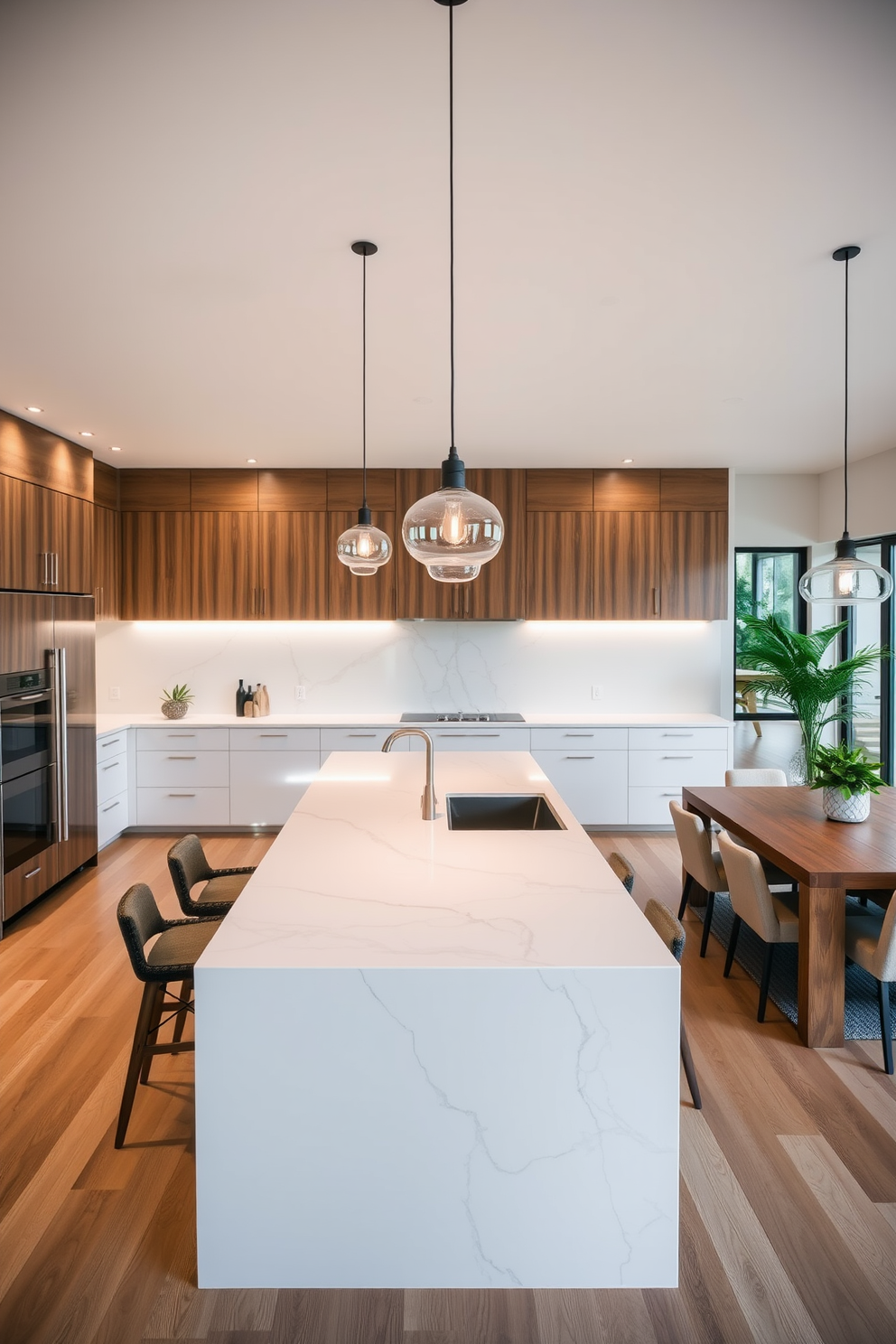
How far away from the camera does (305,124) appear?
178 cm

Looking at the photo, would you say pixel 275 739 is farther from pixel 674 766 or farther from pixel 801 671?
pixel 801 671

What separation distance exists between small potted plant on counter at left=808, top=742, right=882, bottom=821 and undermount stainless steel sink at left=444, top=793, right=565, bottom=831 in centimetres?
135

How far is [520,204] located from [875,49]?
2.94ft

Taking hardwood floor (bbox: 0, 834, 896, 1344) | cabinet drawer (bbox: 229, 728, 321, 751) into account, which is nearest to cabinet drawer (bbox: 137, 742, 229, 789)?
cabinet drawer (bbox: 229, 728, 321, 751)

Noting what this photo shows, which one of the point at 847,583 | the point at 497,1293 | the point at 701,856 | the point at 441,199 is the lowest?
the point at 497,1293

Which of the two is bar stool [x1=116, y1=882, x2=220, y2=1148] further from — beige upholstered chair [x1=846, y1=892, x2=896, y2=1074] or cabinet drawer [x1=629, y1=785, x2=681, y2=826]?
cabinet drawer [x1=629, y1=785, x2=681, y2=826]

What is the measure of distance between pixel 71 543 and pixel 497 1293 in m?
4.38

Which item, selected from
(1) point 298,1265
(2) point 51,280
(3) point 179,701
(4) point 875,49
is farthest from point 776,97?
(3) point 179,701

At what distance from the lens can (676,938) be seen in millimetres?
2260

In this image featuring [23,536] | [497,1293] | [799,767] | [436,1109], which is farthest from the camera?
[799,767]

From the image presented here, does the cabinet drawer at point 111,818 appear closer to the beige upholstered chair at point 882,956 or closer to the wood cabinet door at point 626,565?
the wood cabinet door at point 626,565

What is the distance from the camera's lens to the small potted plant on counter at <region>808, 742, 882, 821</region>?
336 cm

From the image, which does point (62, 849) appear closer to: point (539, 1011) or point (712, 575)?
point (539, 1011)

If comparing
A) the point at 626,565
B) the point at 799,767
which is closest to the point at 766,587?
the point at 626,565
